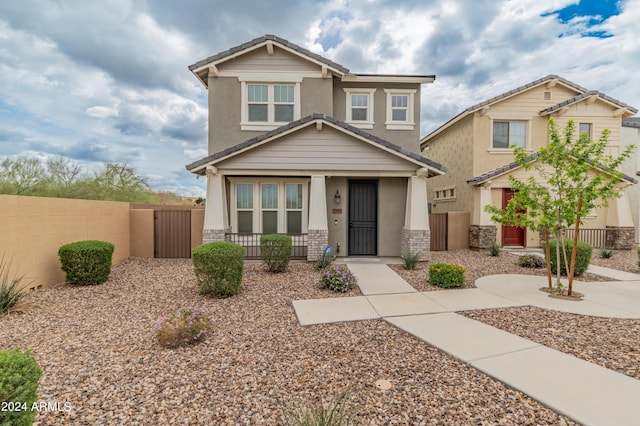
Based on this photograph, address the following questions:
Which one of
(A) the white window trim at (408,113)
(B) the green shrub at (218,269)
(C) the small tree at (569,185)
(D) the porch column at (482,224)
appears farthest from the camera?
(D) the porch column at (482,224)

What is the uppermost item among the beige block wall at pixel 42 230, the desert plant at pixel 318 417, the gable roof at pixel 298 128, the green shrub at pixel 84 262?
the gable roof at pixel 298 128

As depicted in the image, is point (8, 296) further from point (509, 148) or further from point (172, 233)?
point (509, 148)

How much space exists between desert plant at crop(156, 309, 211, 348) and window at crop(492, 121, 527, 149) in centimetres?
1550

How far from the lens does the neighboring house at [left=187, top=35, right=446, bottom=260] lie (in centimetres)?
977

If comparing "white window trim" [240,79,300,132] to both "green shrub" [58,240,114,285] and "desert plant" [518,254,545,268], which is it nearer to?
"green shrub" [58,240,114,285]

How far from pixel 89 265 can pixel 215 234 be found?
346 centimetres

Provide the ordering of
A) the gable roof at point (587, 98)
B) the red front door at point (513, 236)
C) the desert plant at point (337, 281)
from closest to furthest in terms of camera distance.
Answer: the desert plant at point (337, 281) < the red front door at point (513, 236) < the gable roof at point (587, 98)

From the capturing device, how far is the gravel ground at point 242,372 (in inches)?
106

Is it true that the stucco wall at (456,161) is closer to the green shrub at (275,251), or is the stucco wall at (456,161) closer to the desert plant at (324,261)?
the desert plant at (324,261)

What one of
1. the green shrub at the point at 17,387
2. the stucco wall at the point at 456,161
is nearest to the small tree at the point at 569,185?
the stucco wall at the point at 456,161

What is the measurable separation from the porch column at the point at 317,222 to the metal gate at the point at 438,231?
5.78 meters

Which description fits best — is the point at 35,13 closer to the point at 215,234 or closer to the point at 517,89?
the point at 215,234

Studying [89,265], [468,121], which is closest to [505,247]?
[468,121]

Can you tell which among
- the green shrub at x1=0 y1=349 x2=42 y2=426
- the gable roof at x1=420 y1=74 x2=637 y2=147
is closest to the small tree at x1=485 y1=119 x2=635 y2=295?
the green shrub at x1=0 y1=349 x2=42 y2=426
